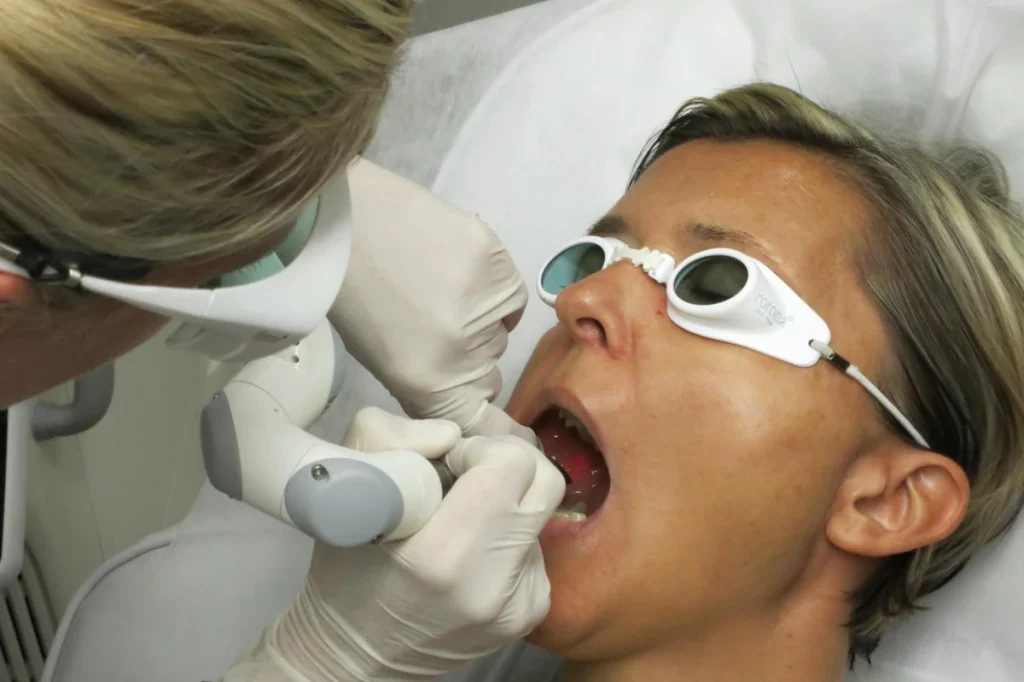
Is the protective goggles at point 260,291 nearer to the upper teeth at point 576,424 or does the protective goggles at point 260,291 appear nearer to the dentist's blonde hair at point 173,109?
the dentist's blonde hair at point 173,109

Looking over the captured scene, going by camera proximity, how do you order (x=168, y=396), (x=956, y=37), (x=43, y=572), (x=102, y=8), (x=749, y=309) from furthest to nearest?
(x=168, y=396), (x=43, y=572), (x=956, y=37), (x=749, y=309), (x=102, y=8)

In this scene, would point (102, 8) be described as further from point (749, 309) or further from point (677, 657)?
point (677, 657)

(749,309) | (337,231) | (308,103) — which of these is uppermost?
(308,103)

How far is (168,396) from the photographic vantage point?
2.07 metres

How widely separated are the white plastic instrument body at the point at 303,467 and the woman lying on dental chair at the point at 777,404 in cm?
12

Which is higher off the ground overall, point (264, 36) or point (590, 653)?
point (264, 36)

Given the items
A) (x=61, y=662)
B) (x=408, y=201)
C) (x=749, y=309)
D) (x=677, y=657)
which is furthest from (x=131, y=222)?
(x=61, y=662)

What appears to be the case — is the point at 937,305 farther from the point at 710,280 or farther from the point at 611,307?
the point at 611,307

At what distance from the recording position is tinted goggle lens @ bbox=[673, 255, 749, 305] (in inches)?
45.0

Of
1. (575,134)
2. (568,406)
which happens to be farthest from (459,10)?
(568,406)

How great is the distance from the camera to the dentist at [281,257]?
531 mm

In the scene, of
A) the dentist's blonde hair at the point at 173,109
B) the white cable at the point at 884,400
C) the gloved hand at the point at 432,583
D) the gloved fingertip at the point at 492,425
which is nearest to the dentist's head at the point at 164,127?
the dentist's blonde hair at the point at 173,109

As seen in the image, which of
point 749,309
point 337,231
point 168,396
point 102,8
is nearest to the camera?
point 102,8

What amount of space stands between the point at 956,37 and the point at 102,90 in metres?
1.36
